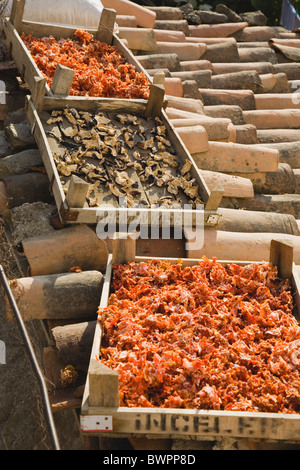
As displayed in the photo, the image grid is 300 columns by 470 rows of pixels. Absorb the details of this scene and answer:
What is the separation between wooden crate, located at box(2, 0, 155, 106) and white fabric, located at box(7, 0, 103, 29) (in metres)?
0.17

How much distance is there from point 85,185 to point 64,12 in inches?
157

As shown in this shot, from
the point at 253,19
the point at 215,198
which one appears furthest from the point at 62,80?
the point at 253,19

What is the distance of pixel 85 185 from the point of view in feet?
17.0

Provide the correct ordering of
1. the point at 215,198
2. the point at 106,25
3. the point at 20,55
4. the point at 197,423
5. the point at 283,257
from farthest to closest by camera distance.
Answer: the point at 106,25 < the point at 20,55 < the point at 215,198 < the point at 283,257 < the point at 197,423

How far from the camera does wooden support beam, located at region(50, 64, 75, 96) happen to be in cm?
637

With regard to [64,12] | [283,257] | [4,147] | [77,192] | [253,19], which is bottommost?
[253,19]

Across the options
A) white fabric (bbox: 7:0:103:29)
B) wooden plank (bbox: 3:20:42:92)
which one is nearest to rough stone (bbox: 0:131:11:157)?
wooden plank (bbox: 3:20:42:92)

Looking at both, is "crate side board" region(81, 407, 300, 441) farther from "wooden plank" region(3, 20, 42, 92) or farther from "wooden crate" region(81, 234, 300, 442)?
"wooden plank" region(3, 20, 42, 92)

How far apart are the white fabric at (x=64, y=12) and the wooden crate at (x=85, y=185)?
2131 mm

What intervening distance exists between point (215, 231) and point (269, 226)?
616 millimetres

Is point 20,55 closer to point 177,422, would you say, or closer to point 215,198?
point 215,198

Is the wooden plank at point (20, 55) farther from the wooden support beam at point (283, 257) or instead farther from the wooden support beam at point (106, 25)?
the wooden support beam at point (283, 257)
